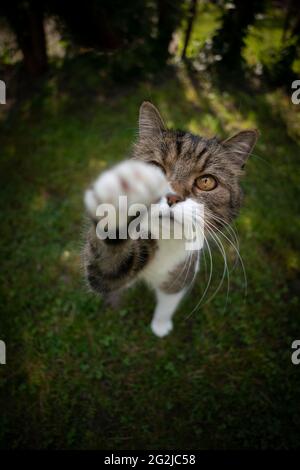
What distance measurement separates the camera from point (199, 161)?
146 cm

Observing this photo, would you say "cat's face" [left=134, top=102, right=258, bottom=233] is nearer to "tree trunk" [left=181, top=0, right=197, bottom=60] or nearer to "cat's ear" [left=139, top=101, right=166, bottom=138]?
"cat's ear" [left=139, top=101, right=166, bottom=138]

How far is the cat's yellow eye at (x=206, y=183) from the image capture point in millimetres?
1453

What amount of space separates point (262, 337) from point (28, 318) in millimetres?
1807

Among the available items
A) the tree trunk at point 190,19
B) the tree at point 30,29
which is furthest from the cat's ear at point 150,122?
the tree trunk at point 190,19

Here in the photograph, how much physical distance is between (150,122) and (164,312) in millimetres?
1267

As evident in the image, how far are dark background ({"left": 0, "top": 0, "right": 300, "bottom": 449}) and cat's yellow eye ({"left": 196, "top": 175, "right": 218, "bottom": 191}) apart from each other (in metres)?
0.25

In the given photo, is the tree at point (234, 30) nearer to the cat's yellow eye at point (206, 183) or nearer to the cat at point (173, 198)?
the cat at point (173, 198)

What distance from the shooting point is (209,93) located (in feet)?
12.2

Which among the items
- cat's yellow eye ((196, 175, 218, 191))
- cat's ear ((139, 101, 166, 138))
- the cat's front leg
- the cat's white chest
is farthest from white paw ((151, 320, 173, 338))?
cat's ear ((139, 101, 166, 138))

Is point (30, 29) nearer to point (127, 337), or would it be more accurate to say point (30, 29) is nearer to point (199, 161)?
point (199, 161)

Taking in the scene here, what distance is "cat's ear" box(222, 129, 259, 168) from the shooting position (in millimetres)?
Answer: 1573

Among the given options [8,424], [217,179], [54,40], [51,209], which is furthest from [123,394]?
[54,40]

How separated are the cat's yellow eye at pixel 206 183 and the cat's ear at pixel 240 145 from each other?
251 mm
